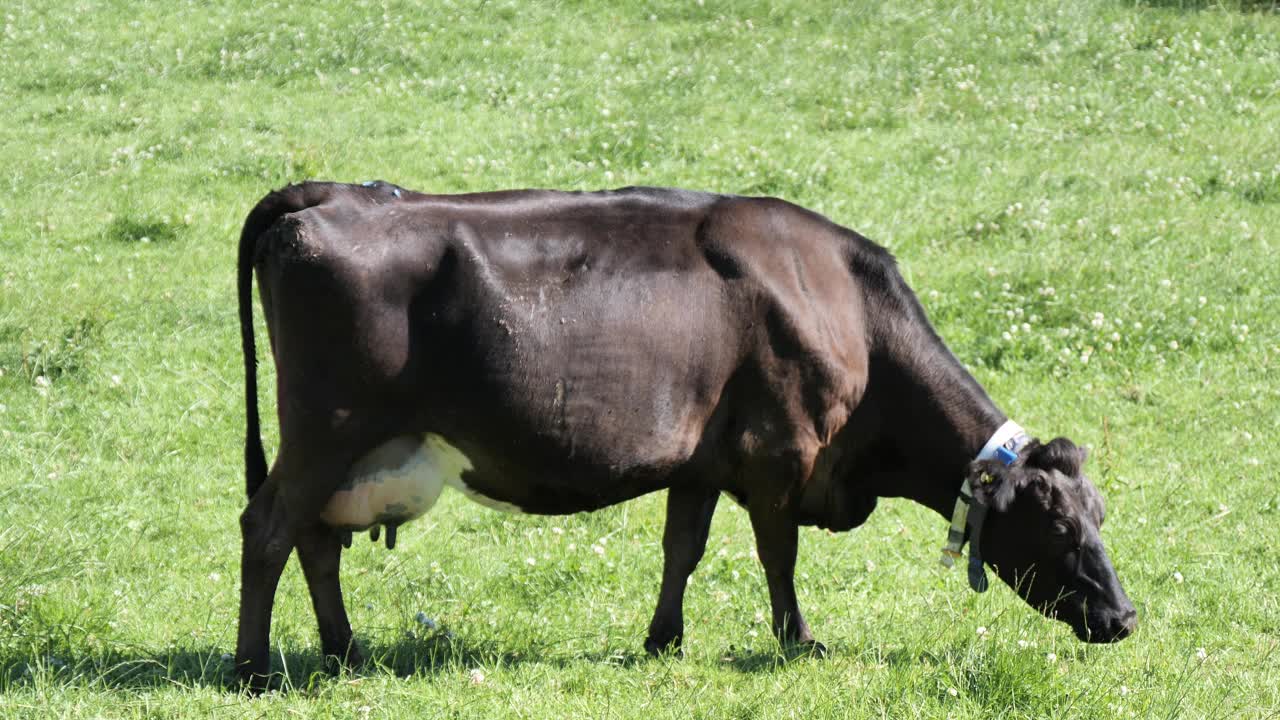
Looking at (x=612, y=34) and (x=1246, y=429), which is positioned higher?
(x=612, y=34)

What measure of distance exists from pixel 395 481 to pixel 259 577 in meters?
0.67

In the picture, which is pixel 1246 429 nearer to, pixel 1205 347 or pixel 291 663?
pixel 1205 347

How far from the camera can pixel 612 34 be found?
17.9m

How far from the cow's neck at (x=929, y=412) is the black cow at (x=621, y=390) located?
0.03 feet

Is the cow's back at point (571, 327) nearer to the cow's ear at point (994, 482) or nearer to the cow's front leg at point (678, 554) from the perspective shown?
the cow's front leg at point (678, 554)

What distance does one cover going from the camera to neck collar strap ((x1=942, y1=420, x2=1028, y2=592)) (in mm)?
6637

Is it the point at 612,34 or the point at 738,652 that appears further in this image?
the point at 612,34

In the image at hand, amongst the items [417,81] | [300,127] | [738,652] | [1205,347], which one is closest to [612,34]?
[417,81]

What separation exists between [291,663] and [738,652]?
79.6 inches

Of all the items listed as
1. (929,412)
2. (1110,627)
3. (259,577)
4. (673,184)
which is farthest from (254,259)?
(673,184)

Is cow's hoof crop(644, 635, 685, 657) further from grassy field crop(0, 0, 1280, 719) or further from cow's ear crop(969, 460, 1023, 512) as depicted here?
cow's ear crop(969, 460, 1023, 512)

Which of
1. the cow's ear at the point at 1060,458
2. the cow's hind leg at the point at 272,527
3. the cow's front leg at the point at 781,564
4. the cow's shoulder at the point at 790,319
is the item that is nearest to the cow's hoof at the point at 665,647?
the cow's front leg at the point at 781,564

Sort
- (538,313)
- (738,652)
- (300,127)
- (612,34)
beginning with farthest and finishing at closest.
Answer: (612,34), (300,127), (738,652), (538,313)

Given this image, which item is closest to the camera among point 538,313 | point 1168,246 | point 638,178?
point 538,313
